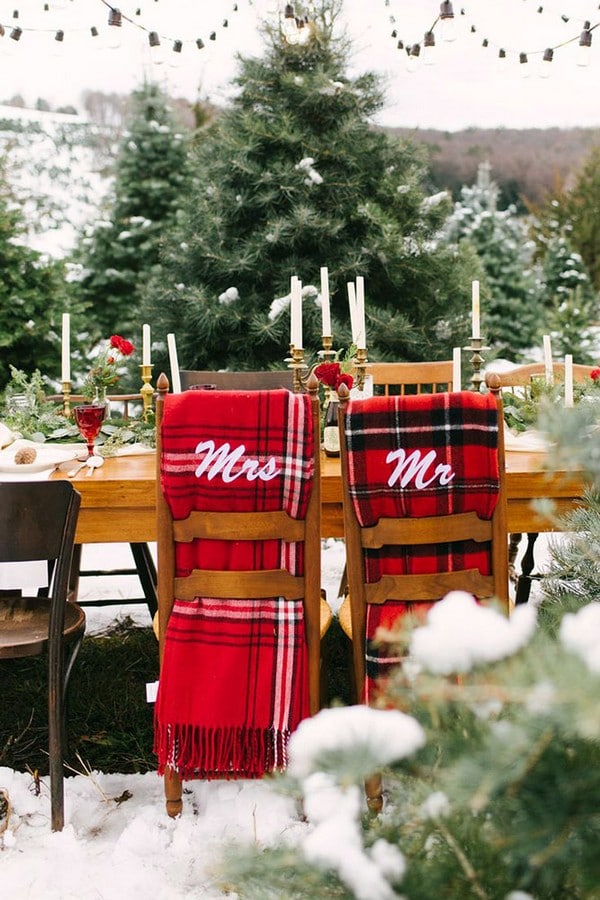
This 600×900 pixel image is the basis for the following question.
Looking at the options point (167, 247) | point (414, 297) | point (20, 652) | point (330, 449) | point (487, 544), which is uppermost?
point (167, 247)

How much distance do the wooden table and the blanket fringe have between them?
1.41 ft

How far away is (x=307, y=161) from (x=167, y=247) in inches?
37.5

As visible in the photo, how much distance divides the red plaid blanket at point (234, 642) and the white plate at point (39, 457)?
21.3 inches

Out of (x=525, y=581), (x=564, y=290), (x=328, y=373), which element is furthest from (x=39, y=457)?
(x=564, y=290)

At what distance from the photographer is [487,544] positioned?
1631mm

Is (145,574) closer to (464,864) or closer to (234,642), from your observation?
(234,642)

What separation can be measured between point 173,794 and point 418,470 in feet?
2.82

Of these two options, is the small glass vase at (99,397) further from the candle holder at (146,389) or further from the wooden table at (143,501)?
the wooden table at (143,501)

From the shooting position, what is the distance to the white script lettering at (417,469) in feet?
5.05

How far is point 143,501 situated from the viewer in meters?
1.85

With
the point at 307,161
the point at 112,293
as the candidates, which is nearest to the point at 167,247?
the point at 307,161

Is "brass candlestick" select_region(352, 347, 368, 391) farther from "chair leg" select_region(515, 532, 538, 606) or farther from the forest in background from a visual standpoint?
the forest in background

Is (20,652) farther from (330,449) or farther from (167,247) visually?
(167,247)

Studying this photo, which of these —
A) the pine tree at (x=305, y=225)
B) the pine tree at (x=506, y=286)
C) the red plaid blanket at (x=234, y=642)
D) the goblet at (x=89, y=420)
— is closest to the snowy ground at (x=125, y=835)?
the red plaid blanket at (x=234, y=642)
